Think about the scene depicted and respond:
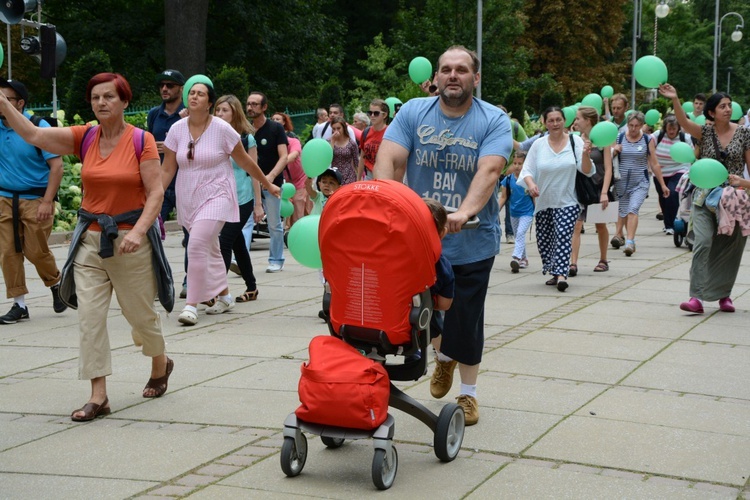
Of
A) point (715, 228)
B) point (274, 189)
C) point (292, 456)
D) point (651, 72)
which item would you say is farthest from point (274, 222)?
point (292, 456)

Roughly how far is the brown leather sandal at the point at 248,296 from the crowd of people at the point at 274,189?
1cm

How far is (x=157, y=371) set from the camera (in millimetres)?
6641

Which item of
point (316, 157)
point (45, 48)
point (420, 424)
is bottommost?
point (420, 424)

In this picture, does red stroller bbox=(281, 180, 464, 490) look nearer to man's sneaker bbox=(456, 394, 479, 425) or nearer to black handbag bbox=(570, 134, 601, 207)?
man's sneaker bbox=(456, 394, 479, 425)

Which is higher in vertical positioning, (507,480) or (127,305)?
(127,305)

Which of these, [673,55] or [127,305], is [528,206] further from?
[673,55]

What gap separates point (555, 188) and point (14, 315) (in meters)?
5.57

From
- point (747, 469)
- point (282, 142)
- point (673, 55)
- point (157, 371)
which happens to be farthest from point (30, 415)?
point (673, 55)

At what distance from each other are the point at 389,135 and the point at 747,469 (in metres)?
2.45

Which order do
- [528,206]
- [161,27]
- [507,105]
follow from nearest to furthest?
[528,206]
[507,105]
[161,27]

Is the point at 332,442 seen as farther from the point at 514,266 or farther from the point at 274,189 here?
the point at 514,266

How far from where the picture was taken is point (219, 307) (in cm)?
1005

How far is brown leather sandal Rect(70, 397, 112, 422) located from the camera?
20.0ft

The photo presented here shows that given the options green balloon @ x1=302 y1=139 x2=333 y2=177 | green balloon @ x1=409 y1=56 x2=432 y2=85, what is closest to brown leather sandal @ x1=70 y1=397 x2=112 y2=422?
green balloon @ x1=302 y1=139 x2=333 y2=177
